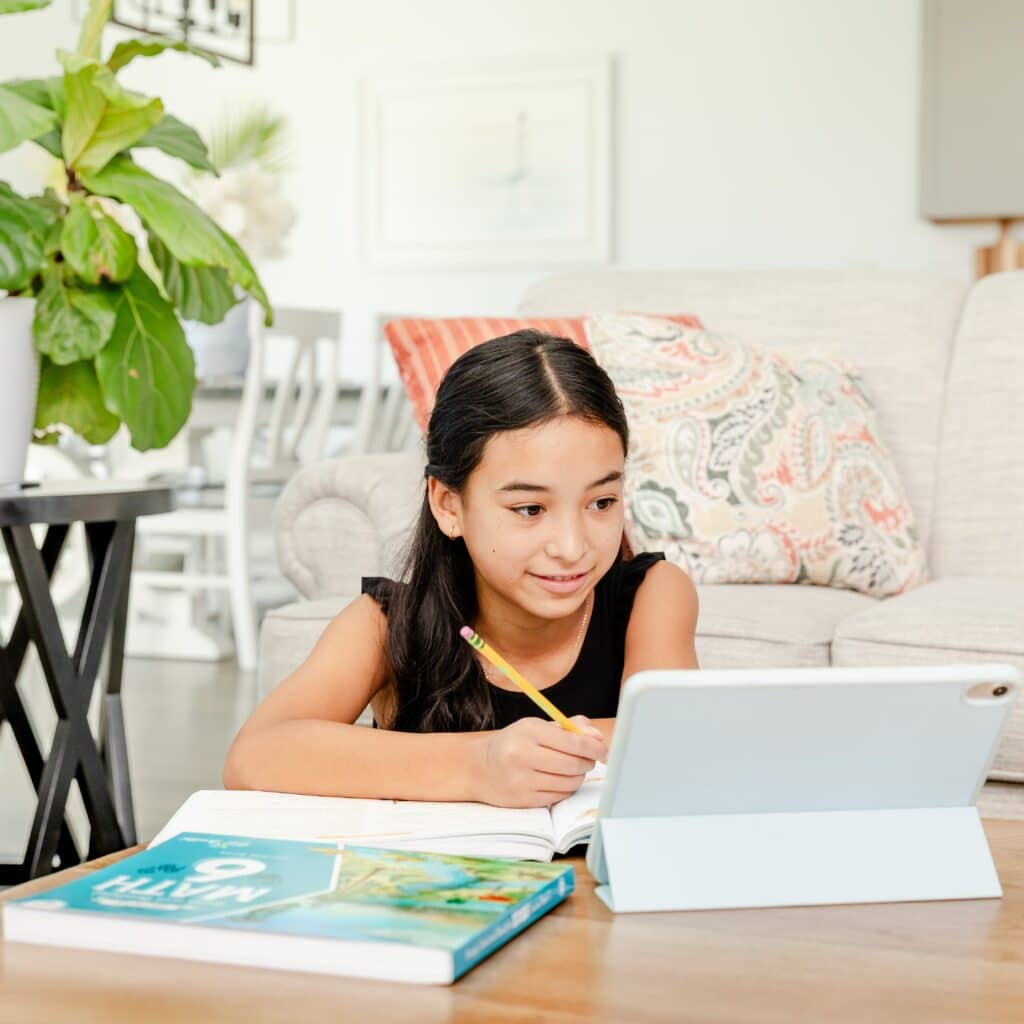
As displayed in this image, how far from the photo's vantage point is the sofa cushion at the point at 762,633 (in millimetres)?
1812

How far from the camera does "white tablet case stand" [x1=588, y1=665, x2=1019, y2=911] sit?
2.42ft

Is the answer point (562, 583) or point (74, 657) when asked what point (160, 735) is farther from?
point (562, 583)

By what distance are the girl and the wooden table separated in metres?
0.21

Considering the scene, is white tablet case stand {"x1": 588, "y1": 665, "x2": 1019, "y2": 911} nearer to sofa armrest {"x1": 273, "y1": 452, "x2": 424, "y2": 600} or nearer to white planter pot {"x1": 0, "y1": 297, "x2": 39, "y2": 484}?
white planter pot {"x1": 0, "y1": 297, "x2": 39, "y2": 484}

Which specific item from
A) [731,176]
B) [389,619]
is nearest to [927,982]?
[389,619]

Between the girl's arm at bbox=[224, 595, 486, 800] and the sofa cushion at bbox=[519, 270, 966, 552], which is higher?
the sofa cushion at bbox=[519, 270, 966, 552]

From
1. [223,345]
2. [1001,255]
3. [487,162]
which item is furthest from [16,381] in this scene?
[487,162]

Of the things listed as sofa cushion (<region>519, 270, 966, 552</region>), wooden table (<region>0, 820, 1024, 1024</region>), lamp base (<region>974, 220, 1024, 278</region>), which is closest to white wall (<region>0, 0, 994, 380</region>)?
lamp base (<region>974, 220, 1024, 278</region>)

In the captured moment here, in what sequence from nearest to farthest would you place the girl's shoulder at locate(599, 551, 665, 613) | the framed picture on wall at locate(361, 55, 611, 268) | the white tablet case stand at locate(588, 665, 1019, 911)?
1. the white tablet case stand at locate(588, 665, 1019, 911)
2. the girl's shoulder at locate(599, 551, 665, 613)
3. the framed picture on wall at locate(361, 55, 611, 268)

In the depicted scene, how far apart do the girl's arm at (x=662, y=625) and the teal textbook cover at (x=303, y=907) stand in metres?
0.52

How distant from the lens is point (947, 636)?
5.78 ft

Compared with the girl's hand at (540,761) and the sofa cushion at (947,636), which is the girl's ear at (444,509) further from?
the sofa cushion at (947,636)

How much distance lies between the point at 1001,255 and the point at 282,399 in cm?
221

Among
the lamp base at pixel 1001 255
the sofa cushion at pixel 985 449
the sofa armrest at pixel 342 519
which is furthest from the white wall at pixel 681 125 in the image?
the sofa armrest at pixel 342 519
